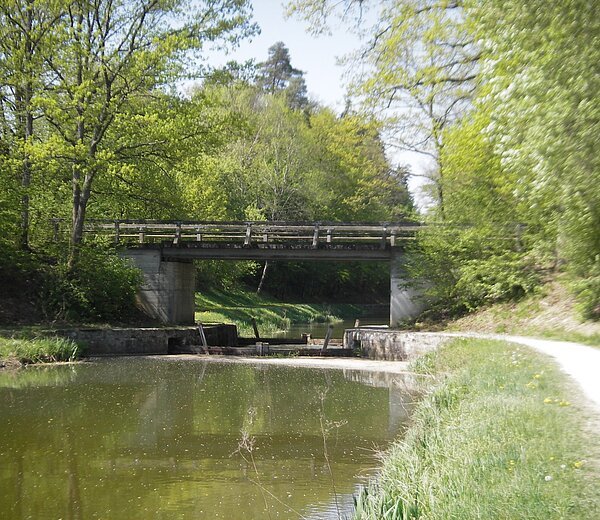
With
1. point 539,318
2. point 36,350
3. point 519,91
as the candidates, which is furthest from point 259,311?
point 519,91

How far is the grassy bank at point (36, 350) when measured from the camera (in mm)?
18328

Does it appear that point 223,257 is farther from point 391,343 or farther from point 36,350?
point 36,350

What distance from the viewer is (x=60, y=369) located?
59.8ft

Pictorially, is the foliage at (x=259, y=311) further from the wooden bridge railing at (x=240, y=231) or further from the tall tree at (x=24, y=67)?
the tall tree at (x=24, y=67)

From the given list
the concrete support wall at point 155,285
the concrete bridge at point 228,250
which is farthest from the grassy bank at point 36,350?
the concrete bridge at point 228,250

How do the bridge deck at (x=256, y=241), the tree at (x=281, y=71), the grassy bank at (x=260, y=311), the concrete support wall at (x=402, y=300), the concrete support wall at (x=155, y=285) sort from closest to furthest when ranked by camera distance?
the concrete support wall at (x=402, y=300) < the bridge deck at (x=256, y=241) < the concrete support wall at (x=155, y=285) < the grassy bank at (x=260, y=311) < the tree at (x=281, y=71)

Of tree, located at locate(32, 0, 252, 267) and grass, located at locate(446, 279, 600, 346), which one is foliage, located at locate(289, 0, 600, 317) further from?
tree, located at locate(32, 0, 252, 267)

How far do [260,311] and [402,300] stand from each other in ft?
56.8

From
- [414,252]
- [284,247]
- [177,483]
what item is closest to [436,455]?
[177,483]

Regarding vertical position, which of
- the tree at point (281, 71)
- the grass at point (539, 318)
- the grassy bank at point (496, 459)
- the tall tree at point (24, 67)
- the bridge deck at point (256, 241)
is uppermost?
the tree at point (281, 71)

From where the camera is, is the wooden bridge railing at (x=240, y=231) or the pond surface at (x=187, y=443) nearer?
the pond surface at (x=187, y=443)

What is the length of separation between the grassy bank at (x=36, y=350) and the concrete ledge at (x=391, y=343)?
32.2 ft

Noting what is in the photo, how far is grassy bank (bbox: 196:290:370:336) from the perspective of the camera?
117 feet

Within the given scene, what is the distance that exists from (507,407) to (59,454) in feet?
20.1
